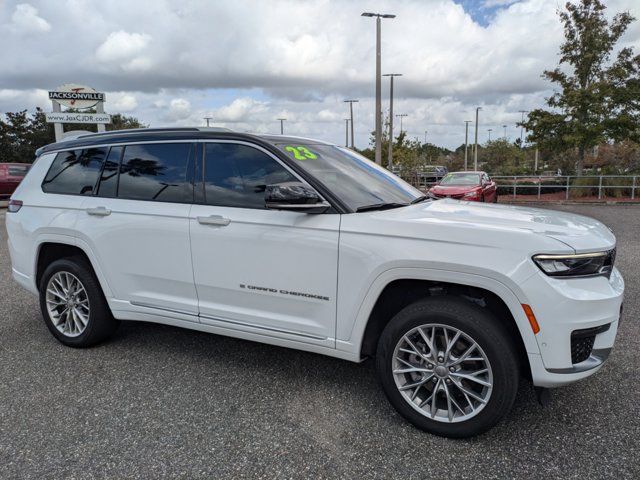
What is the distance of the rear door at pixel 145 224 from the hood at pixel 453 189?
11.9 meters

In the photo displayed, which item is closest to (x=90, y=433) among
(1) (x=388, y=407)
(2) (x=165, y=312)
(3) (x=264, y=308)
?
(2) (x=165, y=312)

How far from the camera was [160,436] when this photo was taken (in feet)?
9.17

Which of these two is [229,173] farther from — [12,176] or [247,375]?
[12,176]

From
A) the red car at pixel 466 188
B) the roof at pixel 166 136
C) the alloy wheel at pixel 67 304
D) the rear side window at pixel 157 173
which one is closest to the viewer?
the roof at pixel 166 136

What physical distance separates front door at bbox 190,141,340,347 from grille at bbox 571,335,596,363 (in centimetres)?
134

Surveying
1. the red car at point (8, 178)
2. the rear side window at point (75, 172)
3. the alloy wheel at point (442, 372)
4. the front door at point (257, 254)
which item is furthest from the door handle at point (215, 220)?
the red car at point (8, 178)

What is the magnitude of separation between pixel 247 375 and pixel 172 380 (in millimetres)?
551

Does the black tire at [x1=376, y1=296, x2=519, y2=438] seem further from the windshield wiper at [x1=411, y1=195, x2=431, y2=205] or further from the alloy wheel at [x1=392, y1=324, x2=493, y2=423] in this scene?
the windshield wiper at [x1=411, y1=195, x2=431, y2=205]

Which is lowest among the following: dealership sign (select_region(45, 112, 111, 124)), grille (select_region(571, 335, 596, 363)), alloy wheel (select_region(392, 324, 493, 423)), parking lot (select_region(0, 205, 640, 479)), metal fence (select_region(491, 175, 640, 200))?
parking lot (select_region(0, 205, 640, 479))

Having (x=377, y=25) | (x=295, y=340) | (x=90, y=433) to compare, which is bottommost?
(x=90, y=433)

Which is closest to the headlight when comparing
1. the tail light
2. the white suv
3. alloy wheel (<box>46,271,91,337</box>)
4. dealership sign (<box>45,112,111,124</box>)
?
the white suv

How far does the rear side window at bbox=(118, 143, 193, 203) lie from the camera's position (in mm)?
3520

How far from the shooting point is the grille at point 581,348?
8.16 ft

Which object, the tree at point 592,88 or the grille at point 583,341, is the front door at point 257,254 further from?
the tree at point 592,88
